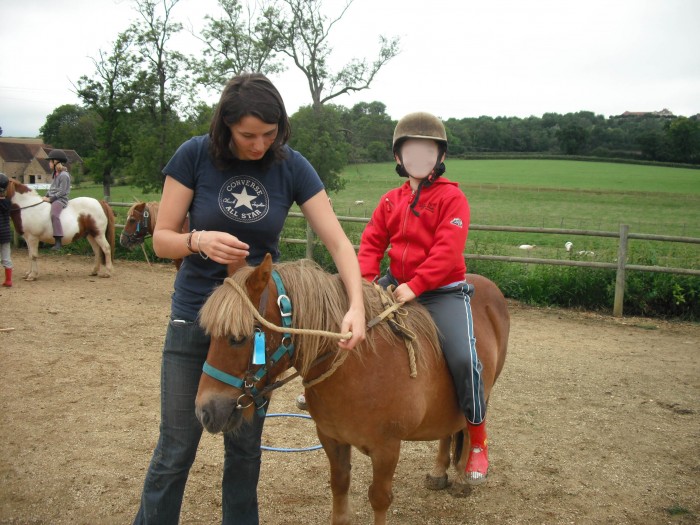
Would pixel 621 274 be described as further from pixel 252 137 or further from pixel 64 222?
pixel 64 222

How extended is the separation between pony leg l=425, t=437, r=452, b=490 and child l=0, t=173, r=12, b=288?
8.38m

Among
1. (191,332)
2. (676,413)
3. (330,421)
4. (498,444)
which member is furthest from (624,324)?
(191,332)

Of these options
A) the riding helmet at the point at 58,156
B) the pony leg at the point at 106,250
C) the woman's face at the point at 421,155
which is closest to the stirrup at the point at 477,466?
the woman's face at the point at 421,155

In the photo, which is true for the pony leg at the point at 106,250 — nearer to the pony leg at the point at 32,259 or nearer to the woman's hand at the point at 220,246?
the pony leg at the point at 32,259

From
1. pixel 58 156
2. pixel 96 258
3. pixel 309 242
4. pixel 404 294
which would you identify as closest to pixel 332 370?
pixel 404 294

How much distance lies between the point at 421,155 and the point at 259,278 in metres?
1.44

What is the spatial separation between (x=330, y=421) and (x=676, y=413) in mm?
3902

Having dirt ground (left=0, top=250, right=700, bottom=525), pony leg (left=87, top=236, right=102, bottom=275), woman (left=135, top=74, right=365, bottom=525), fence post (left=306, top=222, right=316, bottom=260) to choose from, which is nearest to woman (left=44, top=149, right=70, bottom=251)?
pony leg (left=87, top=236, right=102, bottom=275)

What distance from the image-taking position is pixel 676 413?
15.6 feet

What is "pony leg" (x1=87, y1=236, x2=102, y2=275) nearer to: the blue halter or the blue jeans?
the blue jeans

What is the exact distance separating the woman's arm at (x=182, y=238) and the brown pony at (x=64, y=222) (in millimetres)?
9132

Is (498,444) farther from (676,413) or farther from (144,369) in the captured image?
(144,369)

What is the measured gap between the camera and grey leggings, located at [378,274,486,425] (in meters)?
2.62

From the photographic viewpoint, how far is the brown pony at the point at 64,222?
9805mm
